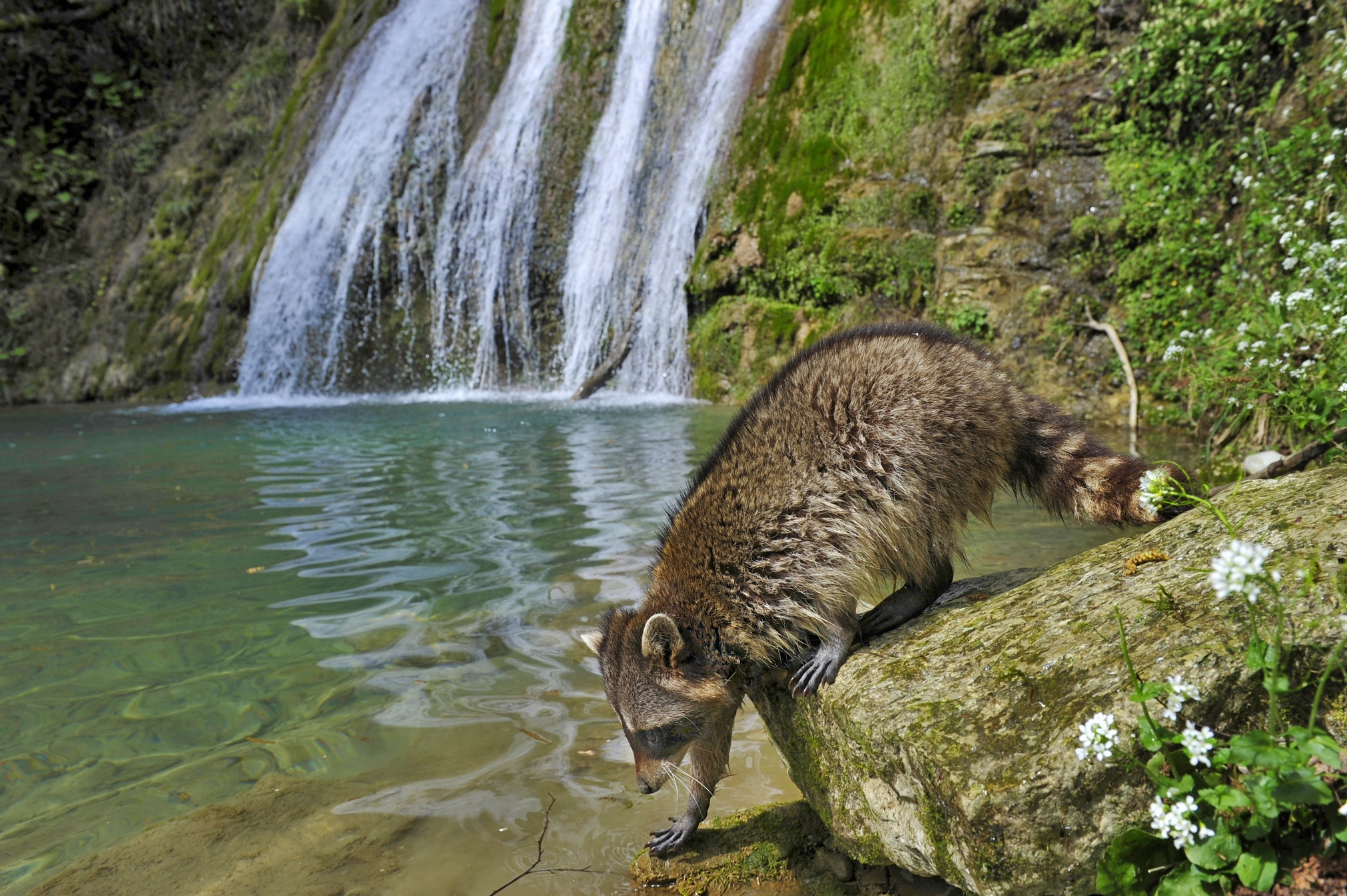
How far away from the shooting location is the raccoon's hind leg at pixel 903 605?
2.99 metres

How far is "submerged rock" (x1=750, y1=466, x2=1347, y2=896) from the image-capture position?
6.15ft

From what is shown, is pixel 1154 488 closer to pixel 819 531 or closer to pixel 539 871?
pixel 819 531

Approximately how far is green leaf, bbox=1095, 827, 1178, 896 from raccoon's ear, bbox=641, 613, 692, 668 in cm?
139

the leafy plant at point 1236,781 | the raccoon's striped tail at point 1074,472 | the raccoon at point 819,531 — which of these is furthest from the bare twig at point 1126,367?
the leafy plant at point 1236,781

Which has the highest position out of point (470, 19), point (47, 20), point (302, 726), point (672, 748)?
point (47, 20)

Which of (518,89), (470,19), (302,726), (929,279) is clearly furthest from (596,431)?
(470,19)

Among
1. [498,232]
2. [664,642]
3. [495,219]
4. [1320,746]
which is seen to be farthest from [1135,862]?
[495,219]

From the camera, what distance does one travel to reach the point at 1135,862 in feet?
5.92

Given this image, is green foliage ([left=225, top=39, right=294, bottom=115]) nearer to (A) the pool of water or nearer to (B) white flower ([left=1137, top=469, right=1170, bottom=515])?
(A) the pool of water

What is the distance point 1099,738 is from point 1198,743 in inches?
7.9

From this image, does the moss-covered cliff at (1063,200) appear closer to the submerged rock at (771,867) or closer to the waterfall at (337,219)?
the submerged rock at (771,867)

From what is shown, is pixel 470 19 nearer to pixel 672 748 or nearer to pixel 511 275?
pixel 511 275

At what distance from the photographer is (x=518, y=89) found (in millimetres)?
18062

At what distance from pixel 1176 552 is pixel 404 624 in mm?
4041
